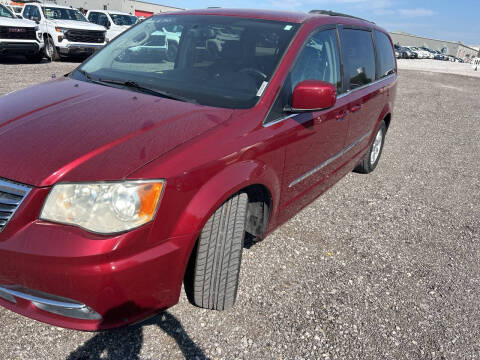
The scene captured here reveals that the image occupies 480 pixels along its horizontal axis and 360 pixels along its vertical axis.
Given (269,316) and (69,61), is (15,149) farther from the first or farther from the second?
(69,61)

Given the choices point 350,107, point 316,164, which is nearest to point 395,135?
point 350,107

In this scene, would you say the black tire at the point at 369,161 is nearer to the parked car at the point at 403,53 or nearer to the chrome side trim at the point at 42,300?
the chrome side trim at the point at 42,300

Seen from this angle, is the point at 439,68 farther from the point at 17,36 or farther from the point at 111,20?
the point at 17,36

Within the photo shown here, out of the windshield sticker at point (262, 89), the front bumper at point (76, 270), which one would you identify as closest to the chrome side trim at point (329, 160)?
the windshield sticker at point (262, 89)

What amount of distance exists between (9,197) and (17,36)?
37.9ft

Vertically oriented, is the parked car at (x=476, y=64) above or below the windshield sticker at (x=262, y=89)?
below

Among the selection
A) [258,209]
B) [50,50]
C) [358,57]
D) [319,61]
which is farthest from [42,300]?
[50,50]

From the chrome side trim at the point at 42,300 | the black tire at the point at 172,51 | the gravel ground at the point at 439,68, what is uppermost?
the black tire at the point at 172,51

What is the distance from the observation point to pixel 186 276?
2.21 metres

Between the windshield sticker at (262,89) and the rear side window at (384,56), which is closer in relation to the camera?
the windshield sticker at (262,89)

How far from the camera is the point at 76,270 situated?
1630mm

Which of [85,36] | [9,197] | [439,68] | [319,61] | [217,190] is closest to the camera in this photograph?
[9,197]

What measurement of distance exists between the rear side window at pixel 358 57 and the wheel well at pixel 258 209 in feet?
4.93

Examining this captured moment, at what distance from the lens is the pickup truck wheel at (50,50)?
12594 mm
